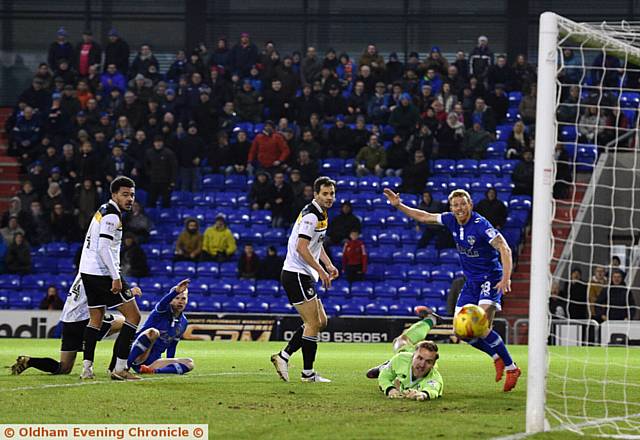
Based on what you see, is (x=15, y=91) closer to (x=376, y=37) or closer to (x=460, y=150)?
(x=376, y=37)

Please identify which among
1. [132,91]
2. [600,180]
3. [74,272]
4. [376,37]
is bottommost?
[74,272]

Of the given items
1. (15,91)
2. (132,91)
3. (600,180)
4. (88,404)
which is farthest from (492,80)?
(88,404)

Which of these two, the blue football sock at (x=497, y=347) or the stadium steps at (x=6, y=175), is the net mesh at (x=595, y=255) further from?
the stadium steps at (x=6, y=175)

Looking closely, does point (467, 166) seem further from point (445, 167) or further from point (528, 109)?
point (528, 109)

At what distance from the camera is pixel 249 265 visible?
23.5 meters

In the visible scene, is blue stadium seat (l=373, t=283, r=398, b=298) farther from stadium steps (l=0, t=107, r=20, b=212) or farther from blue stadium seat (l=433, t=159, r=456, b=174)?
stadium steps (l=0, t=107, r=20, b=212)

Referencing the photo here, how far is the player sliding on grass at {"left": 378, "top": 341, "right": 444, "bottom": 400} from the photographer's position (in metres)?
9.55

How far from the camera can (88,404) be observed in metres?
8.85

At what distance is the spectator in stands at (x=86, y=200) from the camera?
24.1 metres

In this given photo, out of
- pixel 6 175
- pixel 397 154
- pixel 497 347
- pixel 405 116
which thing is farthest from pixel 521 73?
pixel 497 347

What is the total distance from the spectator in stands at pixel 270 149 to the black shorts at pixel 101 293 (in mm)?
14104

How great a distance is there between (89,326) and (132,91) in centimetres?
1682

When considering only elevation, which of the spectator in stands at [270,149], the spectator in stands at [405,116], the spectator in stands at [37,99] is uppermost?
the spectator in stands at [37,99]

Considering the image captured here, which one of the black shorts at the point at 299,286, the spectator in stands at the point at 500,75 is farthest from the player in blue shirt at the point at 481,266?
the spectator in stands at the point at 500,75
